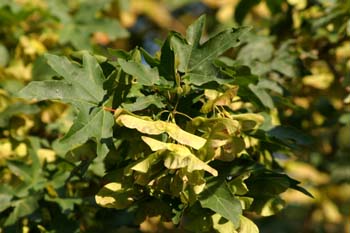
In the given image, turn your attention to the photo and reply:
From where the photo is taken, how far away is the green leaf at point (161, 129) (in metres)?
1.51

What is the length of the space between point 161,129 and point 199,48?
283mm

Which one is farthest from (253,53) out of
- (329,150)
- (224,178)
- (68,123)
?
(329,150)

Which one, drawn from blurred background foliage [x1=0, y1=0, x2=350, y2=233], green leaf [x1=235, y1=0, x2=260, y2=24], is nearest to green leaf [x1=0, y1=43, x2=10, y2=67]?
blurred background foliage [x1=0, y1=0, x2=350, y2=233]

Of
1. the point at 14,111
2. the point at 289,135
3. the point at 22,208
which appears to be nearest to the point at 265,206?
the point at 289,135

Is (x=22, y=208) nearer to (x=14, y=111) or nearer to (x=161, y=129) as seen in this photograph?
(x=14, y=111)

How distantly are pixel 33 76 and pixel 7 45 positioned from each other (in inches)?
8.4

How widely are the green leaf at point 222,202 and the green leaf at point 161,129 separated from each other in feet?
0.48

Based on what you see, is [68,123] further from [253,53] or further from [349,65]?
[349,65]

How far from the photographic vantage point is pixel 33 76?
96.3 inches

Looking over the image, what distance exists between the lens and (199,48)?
1720 millimetres

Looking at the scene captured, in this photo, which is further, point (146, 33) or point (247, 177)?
point (146, 33)

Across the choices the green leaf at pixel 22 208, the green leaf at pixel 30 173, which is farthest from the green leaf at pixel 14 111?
the green leaf at pixel 22 208

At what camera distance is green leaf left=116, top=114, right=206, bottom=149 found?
151 centimetres

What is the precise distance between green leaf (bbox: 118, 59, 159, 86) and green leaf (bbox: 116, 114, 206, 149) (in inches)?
4.9
